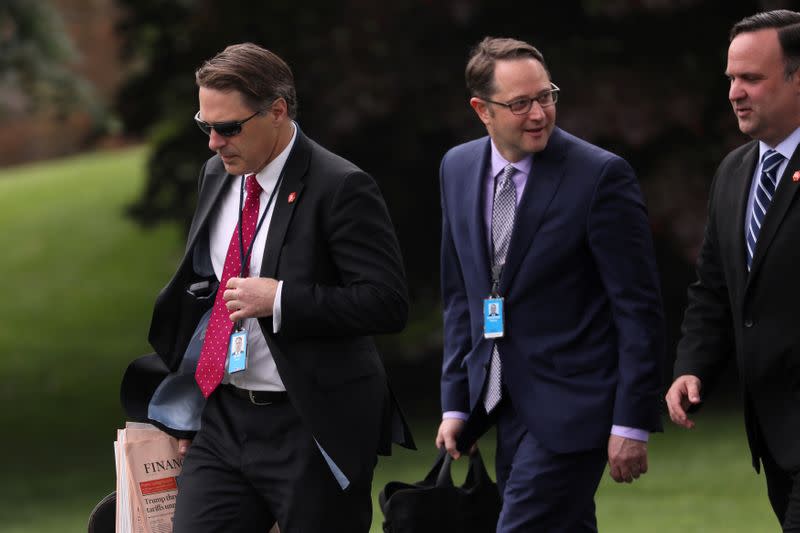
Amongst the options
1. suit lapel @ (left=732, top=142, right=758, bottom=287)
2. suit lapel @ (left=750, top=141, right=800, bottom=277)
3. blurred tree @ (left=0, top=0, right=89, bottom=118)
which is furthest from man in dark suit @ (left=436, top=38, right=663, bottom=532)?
blurred tree @ (left=0, top=0, right=89, bottom=118)

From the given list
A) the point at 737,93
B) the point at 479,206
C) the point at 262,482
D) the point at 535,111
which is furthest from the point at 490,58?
the point at 262,482

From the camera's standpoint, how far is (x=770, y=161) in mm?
5191

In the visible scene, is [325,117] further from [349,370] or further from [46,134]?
[46,134]

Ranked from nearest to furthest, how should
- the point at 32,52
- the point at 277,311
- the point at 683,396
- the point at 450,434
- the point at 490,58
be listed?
the point at 277,311 → the point at 683,396 → the point at 490,58 → the point at 450,434 → the point at 32,52

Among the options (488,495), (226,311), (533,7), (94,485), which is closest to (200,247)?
(226,311)

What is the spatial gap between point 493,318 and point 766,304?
937 millimetres

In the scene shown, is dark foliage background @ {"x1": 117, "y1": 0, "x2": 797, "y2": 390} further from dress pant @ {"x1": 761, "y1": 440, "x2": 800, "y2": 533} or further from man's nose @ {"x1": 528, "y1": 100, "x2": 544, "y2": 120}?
dress pant @ {"x1": 761, "y1": 440, "x2": 800, "y2": 533}

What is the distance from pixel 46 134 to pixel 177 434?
120 ft

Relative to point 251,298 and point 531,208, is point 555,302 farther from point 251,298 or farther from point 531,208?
point 251,298

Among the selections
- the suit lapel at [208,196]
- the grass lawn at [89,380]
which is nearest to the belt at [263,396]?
the suit lapel at [208,196]

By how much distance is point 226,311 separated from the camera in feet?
17.5

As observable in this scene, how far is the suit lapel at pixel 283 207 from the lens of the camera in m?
5.20

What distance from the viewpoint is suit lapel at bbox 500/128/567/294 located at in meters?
5.52

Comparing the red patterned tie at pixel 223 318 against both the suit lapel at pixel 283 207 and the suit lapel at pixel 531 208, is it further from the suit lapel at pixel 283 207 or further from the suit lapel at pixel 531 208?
the suit lapel at pixel 531 208
